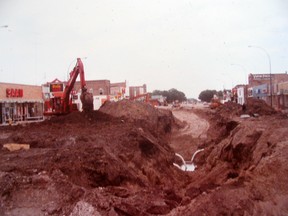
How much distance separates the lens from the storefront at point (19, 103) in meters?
36.9

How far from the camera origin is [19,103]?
4044 centimetres

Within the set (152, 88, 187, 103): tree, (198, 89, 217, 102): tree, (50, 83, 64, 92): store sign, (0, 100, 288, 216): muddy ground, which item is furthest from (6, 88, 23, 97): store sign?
(198, 89, 217, 102): tree

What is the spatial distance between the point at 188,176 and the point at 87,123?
8.82 metres

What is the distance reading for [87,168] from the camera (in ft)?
39.0

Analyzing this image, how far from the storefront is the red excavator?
706cm

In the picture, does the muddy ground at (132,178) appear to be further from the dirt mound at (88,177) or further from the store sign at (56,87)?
the store sign at (56,87)

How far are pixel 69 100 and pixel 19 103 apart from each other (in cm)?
1397

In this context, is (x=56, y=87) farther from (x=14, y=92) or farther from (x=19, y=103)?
(x=14, y=92)

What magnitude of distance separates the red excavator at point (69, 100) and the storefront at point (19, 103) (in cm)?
706

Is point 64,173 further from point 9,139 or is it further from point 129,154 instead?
point 9,139

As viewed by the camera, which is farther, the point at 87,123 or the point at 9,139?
the point at 87,123

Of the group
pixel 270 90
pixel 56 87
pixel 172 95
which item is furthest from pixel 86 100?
pixel 172 95

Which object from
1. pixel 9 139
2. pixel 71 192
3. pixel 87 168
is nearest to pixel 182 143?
pixel 9 139

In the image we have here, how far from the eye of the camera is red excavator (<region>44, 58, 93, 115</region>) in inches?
1013
